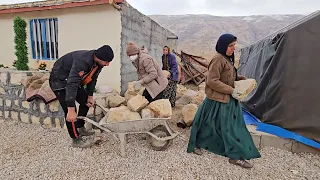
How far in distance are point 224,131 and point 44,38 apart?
5.64 metres

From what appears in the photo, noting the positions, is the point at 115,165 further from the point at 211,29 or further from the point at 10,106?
the point at 211,29

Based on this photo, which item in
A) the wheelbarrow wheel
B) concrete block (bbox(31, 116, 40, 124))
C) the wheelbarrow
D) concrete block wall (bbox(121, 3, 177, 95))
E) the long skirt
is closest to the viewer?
the wheelbarrow

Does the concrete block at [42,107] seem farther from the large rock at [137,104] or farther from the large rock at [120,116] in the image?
the large rock at [137,104]

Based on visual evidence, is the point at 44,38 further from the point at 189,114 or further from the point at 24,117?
the point at 189,114

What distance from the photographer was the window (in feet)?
19.7

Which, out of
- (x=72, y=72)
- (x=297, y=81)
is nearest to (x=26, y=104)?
(x=72, y=72)

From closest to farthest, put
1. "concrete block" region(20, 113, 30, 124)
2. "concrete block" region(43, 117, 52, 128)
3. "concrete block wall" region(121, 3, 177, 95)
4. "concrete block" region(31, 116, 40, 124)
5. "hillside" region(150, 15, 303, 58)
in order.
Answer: "concrete block" region(43, 117, 52, 128), "concrete block" region(31, 116, 40, 124), "concrete block" region(20, 113, 30, 124), "concrete block wall" region(121, 3, 177, 95), "hillside" region(150, 15, 303, 58)

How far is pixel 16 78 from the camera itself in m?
4.31

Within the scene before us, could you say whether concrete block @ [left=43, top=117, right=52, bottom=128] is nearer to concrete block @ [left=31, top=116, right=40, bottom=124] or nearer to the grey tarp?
concrete block @ [left=31, top=116, right=40, bottom=124]

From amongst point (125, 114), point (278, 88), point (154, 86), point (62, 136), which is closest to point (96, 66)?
point (125, 114)

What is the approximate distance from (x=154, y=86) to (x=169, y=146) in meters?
0.92

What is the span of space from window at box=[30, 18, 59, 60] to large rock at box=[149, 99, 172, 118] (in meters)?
4.29

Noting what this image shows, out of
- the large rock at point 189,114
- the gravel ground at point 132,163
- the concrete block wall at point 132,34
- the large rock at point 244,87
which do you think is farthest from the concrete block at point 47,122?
the large rock at point 244,87

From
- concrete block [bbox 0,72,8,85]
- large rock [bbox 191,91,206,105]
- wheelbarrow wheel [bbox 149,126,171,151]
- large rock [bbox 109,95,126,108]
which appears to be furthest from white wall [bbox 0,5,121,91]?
wheelbarrow wheel [bbox 149,126,171,151]
